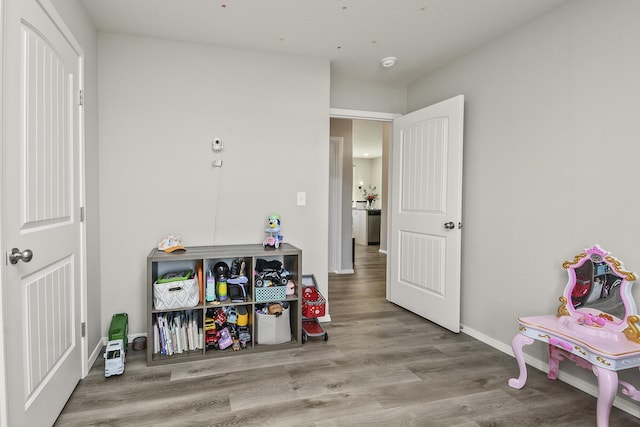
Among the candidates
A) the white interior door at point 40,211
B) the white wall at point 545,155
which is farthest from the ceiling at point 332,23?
the white interior door at point 40,211

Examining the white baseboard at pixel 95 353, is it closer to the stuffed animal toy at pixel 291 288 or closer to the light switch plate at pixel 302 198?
the stuffed animal toy at pixel 291 288

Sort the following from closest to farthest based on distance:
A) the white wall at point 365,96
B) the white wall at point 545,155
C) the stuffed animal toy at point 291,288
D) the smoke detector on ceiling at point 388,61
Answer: the white wall at point 545,155 < the stuffed animal toy at point 291,288 < the smoke detector on ceiling at point 388,61 < the white wall at point 365,96

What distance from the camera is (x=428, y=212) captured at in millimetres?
3359

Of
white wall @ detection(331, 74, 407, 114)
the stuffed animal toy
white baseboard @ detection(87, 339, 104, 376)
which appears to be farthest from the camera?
white wall @ detection(331, 74, 407, 114)

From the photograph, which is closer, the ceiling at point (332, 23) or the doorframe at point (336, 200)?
the ceiling at point (332, 23)

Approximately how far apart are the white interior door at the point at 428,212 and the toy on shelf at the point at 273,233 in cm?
134

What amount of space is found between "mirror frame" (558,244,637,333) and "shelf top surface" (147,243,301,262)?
5.81ft

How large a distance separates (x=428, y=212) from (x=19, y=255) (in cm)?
290

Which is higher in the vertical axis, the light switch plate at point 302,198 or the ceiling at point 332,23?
the ceiling at point 332,23

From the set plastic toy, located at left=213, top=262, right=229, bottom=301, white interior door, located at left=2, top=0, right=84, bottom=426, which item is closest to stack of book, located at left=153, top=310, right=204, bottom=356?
plastic toy, located at left=213, top=262, right=229, bottom=301

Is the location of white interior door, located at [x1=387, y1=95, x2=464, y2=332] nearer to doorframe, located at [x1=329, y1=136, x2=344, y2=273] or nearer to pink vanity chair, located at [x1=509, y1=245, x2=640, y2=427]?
pink vanity chair, located at [x1=509, y1=245, x2=640, y2=427]

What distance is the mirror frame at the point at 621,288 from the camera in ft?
6.27

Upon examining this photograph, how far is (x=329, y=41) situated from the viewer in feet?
9.52

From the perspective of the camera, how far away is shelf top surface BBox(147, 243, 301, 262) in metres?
2.55
